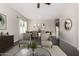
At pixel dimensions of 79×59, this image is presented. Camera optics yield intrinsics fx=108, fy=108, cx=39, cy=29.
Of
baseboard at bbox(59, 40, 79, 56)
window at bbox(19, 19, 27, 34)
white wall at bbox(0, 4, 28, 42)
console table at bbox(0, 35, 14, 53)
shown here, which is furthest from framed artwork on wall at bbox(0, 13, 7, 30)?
baseboard at bbox(59, 40, 79, 56)

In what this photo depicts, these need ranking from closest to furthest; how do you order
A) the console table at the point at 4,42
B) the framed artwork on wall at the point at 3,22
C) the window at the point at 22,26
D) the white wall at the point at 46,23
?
the console table at the point at 4,42 → the framed artwork on wall at the point at 3,22 → the window at the point at 22,26 → the white wall at the point at 46,23

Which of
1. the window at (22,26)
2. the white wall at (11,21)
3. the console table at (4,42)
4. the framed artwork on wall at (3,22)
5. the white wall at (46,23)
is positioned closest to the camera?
A: the console table at (4,42)

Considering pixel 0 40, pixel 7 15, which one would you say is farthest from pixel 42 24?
pixel 0 40

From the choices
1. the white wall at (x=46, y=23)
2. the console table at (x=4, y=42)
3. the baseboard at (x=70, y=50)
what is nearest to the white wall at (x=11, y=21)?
the console table at (x=4, y=42)

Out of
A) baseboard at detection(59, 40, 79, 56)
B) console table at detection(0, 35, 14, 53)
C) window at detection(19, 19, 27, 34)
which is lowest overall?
baseboard at detection(59, 40, 79, 56)

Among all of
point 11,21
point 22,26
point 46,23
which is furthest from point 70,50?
point 11,21

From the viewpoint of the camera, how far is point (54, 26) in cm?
752

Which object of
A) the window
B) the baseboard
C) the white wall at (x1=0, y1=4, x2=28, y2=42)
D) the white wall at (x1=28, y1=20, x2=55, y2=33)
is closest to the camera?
the baseboard

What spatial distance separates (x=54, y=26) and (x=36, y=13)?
1634 mm

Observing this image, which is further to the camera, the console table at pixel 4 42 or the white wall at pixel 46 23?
the white wall at pixel 46 23

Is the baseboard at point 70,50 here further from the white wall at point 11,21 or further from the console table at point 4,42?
the white wall at point 11,21

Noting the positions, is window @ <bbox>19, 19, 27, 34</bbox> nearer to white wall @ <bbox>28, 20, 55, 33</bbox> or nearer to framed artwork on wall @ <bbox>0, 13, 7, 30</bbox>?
white wall @ <bbox>28, 20, 55, 33</bbox>

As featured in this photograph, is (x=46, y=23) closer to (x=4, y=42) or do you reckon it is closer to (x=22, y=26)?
(x=22, y=26)

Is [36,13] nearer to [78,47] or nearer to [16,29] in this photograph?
[16,29]
